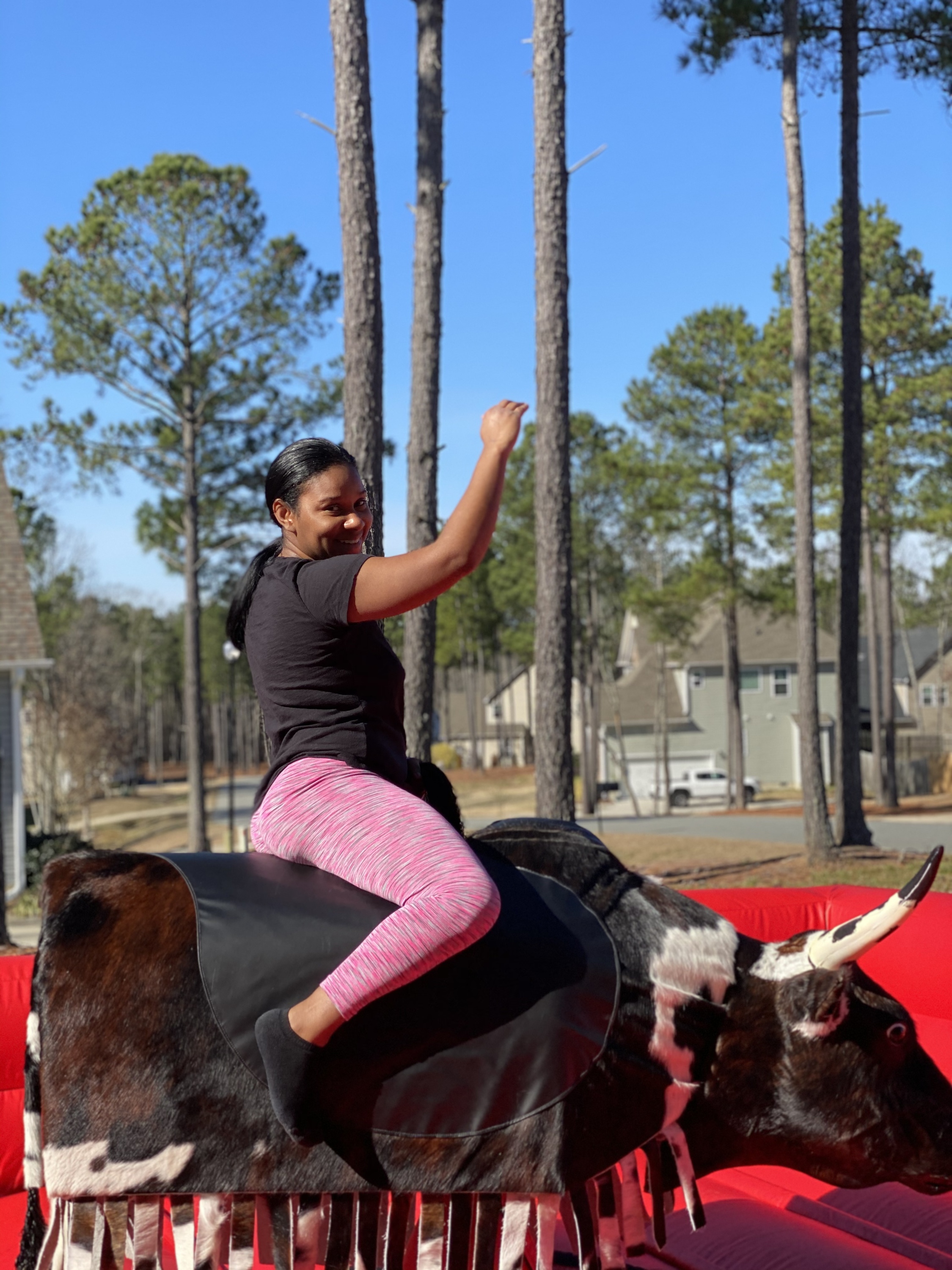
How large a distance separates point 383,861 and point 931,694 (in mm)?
63073

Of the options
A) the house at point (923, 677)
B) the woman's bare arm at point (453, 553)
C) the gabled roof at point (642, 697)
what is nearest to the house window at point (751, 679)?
the gabled roof at point (642, 697)

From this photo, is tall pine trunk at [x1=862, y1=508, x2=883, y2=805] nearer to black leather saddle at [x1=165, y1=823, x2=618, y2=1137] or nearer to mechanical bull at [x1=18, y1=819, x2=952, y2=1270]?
mechanical bull at [x1=18, y1=819, x2=952, y2=1270]

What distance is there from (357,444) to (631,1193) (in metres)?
5.90

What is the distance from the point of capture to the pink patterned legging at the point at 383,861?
7.35 feet

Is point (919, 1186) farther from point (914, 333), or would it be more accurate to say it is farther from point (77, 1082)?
point (914, 333)

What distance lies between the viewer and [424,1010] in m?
2.35

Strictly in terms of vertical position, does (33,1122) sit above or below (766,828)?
above

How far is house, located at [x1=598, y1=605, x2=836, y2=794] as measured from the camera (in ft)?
144

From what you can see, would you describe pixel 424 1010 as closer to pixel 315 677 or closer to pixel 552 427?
pixel 315 677

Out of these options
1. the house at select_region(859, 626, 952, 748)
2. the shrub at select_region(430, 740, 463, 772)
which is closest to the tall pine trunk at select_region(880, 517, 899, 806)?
the house at select_region(859, 626, 952, 748)

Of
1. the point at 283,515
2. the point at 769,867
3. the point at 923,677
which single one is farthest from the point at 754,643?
the point at 283,515

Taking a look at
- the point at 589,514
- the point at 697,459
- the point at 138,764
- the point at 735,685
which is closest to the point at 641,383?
the point at 697,459

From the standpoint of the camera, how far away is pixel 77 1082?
2320 mm

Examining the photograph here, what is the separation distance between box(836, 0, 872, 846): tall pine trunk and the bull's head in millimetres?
11866
